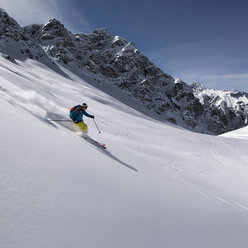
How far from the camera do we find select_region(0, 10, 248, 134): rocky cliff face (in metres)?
95.8

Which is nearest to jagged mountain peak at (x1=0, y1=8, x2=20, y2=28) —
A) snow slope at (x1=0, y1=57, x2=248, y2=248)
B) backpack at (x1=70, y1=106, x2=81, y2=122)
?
backpack at (x1=70, y1=106, x2=81, y2=122)

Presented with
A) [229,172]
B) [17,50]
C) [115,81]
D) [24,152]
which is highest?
[115,81]

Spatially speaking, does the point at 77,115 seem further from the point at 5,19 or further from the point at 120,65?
the point at 120,65

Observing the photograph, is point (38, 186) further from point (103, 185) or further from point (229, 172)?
point (229, 172)

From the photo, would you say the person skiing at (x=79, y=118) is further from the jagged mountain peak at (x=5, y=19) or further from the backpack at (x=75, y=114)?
the jagged mountain peak at (x=5, y=19)

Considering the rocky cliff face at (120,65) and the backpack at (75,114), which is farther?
the rocky cliff face at (120,65)

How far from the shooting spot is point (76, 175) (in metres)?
3.00

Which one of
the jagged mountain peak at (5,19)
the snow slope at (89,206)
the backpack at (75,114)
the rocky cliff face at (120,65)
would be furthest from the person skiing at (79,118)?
the jagged mountain peak at (5,19)

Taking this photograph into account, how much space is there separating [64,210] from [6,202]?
61 cm

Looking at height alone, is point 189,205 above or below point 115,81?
below

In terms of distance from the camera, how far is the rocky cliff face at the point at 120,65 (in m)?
95.8

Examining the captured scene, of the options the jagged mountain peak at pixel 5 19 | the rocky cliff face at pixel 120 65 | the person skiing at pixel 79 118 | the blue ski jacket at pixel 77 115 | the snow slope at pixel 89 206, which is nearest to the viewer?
the snow slope at pixel 89 206

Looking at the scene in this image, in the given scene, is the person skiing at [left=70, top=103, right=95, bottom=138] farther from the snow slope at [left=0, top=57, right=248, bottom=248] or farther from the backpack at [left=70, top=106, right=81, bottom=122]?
the snow slope at [left=0, top=57, right=248, bottom=248]

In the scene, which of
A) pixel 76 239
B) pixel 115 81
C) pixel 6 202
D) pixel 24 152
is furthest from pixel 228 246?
pixel 115 81
